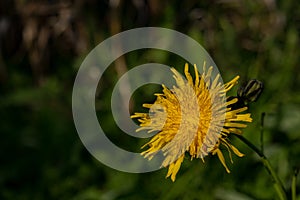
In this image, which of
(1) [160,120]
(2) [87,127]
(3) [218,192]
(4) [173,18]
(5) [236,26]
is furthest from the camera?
(5) [236,26]

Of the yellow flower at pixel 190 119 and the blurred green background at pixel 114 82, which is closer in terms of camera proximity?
the yellow flower at pixel 190 119

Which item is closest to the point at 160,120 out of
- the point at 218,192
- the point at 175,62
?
the point at 218,192

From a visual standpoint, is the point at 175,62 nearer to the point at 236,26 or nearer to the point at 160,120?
the point at 236,26

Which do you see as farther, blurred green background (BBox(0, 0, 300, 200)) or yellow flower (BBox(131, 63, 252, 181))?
blurred green background (BBox(0, 0, 300, 200))

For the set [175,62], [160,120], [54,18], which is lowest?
[160,120]
